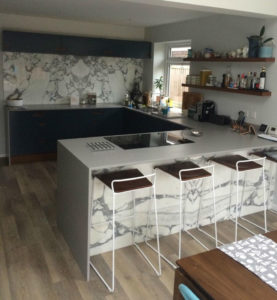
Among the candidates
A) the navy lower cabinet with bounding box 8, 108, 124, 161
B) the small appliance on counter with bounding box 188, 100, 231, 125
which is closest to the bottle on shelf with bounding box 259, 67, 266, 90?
the small appliance on counter with bounding box 188, 100, 231, 125

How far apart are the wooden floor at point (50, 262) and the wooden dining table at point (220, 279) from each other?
1122 millimetres

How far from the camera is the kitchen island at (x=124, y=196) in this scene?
100.0 inches

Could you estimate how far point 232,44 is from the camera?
4203 millimetres

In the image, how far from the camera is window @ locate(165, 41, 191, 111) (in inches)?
217

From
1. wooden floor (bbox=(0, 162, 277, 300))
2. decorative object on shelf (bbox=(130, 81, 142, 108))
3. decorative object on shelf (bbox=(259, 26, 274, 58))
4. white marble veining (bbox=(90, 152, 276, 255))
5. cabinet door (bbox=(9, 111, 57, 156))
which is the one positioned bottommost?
wooden floor (bbox=(0, 162, 277, 300))

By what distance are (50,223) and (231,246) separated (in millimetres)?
2253

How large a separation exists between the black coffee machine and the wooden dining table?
10.5ft

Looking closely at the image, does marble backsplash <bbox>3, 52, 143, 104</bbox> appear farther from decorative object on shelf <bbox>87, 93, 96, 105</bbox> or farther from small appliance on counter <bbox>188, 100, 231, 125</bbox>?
small appliance on counter <bbox>188, 100, 231, 125</bbox>

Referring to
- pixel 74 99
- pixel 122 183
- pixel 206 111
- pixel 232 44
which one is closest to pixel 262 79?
pixel 232 44

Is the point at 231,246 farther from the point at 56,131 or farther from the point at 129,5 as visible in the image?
the point at 56,131

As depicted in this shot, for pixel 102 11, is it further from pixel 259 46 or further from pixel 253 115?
pixel 253 115

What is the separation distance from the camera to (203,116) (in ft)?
14.8

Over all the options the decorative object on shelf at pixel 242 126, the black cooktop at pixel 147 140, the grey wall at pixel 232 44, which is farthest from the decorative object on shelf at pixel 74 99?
the decorative object on shelf at pixel 242 126

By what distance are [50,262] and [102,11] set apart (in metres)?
3.37
